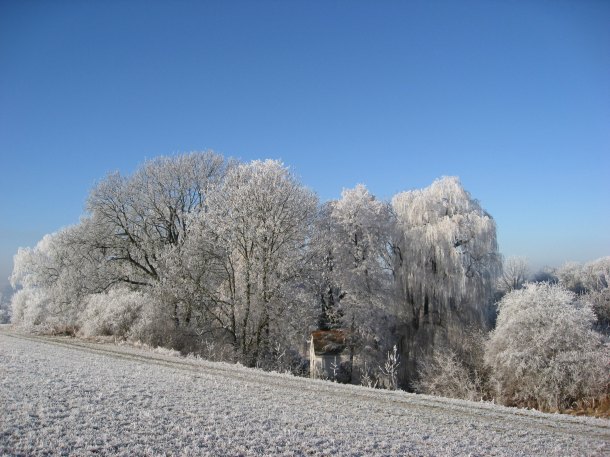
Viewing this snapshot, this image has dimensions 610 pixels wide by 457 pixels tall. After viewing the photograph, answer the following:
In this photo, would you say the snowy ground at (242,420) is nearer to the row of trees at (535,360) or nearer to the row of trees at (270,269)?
the row of trees at (535,360)

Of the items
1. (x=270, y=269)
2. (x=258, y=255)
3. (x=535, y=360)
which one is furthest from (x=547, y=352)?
(x=258, y=255)

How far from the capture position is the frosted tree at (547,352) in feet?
60.7

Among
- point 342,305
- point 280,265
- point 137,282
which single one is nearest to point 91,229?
point 137,282

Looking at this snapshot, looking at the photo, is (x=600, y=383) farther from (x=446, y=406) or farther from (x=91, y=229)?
(x=91, y=229)

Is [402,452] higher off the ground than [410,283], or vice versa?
[410,283]

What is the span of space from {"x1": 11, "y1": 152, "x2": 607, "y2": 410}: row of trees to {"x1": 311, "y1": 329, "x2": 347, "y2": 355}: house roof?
274cm

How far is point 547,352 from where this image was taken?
19.7 m

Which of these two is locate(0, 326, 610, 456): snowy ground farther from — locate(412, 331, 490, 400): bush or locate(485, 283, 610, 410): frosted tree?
locate(412, 331, 490, 400): bush

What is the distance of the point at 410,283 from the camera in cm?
3092

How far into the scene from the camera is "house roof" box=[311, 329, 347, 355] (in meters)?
32.1

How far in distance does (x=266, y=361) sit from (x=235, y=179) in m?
10.8

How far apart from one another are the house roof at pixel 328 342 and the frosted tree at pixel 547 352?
39.6ft

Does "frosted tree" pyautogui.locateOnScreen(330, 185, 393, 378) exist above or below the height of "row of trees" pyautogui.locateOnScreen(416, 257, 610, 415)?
above

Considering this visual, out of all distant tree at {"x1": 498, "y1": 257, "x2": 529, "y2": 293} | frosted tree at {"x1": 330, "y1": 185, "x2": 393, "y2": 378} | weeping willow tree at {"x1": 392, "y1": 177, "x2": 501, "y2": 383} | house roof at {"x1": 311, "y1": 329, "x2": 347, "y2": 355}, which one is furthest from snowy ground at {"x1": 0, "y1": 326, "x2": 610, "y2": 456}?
distant tree at {"x1": 498, "y1": 257, "x2": 529, "y2": 293}
